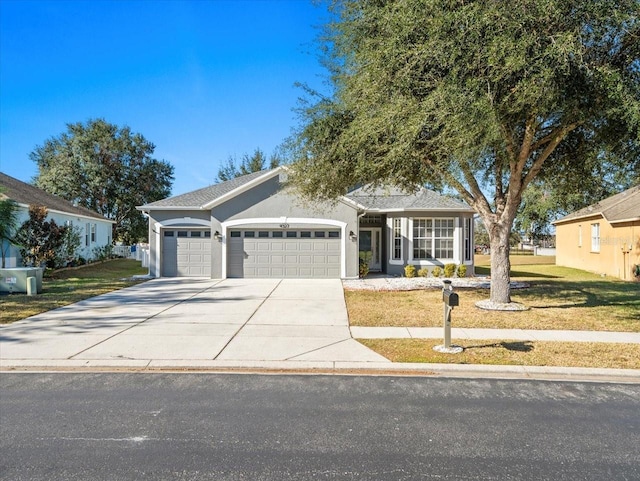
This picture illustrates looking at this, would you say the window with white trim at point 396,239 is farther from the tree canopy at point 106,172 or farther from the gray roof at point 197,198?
the tree canopy at point 106,172

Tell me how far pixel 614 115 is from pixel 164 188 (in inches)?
1591

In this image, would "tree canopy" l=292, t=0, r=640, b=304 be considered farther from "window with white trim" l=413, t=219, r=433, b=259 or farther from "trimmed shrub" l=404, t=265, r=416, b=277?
"window with white trim" l=413, t=219, r=433, b=259

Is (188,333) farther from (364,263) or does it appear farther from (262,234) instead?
(364,263)

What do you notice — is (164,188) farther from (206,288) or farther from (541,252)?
(541,252)

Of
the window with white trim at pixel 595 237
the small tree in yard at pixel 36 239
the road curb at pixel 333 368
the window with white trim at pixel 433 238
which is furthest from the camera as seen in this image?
the window with white trim at pixel 595 237

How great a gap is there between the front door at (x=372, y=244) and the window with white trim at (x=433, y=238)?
2.41 metres

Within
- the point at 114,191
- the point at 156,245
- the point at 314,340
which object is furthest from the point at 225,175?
the point at 314,340

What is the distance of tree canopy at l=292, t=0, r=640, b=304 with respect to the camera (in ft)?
26.3

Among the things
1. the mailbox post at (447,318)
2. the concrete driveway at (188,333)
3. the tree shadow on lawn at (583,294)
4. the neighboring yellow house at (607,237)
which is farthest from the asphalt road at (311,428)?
the neighboring yellow house at (607,237)

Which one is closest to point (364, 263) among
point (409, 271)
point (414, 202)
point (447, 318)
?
point (409, 271)

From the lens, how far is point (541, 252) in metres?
41.8

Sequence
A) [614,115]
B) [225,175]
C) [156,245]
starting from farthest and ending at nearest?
[225,175]
[156,245]
[614,115]

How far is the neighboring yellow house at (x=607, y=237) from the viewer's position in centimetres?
1905

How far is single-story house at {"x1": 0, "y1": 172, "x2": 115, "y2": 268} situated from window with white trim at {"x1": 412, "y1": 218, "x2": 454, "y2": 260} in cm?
1742
